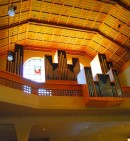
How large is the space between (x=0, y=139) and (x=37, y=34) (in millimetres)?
5466

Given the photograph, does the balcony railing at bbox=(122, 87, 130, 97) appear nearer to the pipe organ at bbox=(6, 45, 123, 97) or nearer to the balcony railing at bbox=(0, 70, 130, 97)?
the pipe organ at bbox=(6, 45, 123, 97)

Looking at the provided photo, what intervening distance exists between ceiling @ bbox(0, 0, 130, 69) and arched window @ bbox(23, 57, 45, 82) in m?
0.83

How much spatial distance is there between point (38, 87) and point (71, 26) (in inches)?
172

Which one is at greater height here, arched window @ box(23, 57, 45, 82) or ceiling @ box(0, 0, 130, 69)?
ceiling @ box(0, 0, 130, 69)

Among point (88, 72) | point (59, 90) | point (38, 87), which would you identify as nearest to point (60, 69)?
point (88, 72)

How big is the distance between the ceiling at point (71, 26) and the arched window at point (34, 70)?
83 cm

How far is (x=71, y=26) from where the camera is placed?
35.7ft

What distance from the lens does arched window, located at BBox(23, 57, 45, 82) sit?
37.4 ft

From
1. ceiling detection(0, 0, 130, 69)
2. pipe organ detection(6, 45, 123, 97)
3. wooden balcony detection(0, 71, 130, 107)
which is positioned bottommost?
wooden balcony detection(0, 71, 130, 107)

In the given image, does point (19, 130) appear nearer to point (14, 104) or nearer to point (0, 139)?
point (14, 104)

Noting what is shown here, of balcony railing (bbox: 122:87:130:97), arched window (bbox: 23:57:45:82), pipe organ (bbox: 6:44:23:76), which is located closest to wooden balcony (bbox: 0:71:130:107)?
Result: balcony railing (bbox: 122:87:130:97)

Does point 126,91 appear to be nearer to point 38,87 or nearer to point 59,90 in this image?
point 59,90

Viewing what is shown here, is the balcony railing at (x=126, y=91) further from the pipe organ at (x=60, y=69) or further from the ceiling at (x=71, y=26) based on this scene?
the ceiling at (x=71, y=26)

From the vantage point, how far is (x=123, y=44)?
11.5m
